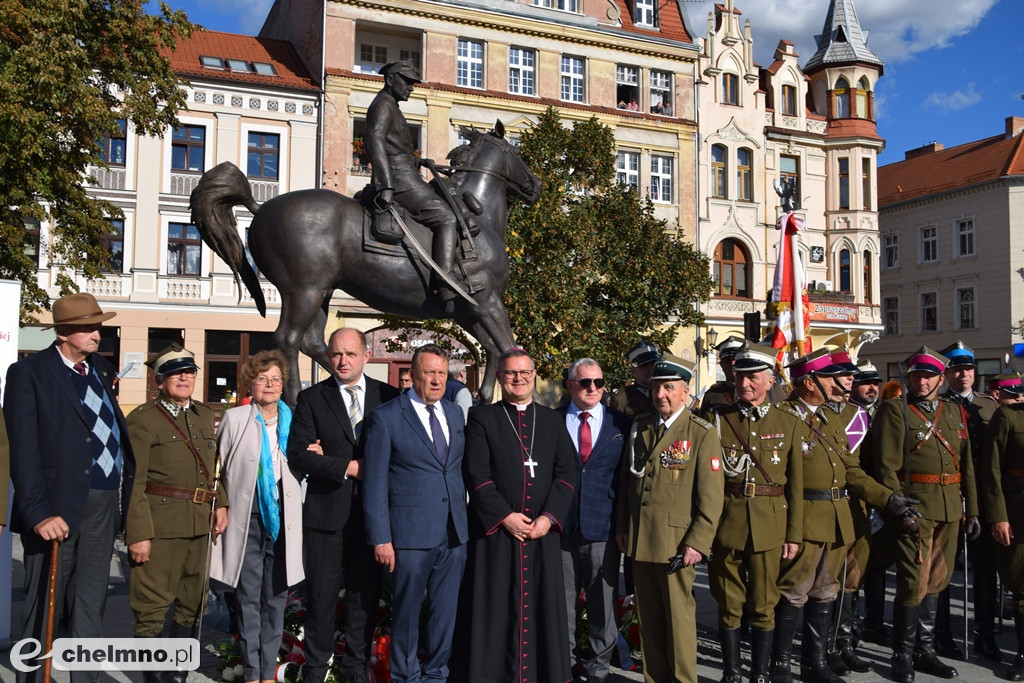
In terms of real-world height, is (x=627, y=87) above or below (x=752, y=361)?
above

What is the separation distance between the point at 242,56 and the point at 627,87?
1323 centimetres

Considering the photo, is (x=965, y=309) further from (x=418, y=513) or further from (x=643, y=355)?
(x=418, y=513)

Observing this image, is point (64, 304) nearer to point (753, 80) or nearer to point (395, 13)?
point (395, 13)

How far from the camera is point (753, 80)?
1328 inches

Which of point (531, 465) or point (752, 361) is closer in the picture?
point (531, 465)

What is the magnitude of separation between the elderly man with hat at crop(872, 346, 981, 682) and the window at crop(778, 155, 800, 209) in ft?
96.9

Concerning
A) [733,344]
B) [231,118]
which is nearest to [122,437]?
[733,344]

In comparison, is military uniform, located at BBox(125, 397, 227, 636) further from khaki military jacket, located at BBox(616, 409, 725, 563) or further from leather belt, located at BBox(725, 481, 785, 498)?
leather belt, located at BBox(725, 481, 785, 498)

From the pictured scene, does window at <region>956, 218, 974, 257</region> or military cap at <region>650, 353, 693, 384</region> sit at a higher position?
window at <region>956, 218, 974, 257</region>

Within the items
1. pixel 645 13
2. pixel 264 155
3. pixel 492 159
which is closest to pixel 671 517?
pixel 492 159

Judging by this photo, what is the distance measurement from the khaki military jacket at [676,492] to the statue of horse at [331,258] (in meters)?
2.57

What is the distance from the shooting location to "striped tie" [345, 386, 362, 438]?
17.2ft

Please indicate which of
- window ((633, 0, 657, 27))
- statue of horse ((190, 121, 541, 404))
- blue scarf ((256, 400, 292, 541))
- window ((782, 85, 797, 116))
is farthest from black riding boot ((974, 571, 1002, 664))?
window ((782, 85, 797, 116))

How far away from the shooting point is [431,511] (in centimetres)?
474
